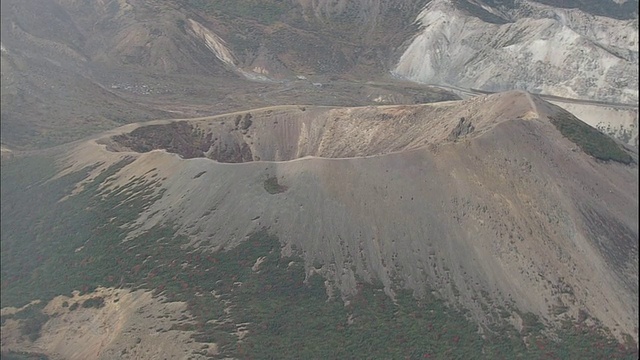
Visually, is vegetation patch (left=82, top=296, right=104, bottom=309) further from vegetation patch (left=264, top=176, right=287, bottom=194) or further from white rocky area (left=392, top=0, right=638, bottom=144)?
white rocky area (left=392, top=0, right=638, bottom=144)

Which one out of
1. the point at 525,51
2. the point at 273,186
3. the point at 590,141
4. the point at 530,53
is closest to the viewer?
the point at 590,141

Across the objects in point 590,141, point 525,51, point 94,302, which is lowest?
point 94,302

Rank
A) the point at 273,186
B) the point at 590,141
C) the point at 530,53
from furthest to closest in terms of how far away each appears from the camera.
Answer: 1. the point at 530,53
2. the point at 273,186
3. the point at 590,141

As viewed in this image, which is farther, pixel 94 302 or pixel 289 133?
pixel 289 133

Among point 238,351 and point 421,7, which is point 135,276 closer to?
point 238,351

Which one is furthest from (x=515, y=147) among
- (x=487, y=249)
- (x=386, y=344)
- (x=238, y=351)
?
(x=238, y=351)

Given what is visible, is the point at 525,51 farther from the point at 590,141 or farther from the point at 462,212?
the point at 462,212

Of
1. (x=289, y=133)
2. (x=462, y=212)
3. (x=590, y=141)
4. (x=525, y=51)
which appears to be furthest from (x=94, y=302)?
(x=525, y=51)
